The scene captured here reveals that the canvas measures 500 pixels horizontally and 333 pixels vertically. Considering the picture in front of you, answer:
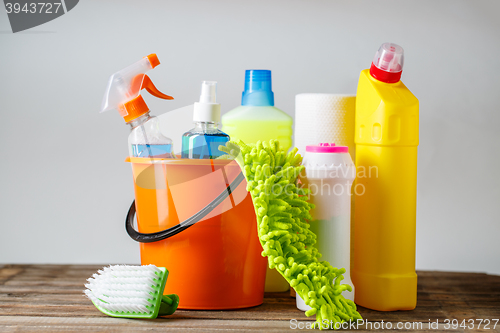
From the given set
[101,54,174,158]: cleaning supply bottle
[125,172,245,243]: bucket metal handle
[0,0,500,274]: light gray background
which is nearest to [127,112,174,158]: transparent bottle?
[101,54,174,158]: cleaning supply bottle

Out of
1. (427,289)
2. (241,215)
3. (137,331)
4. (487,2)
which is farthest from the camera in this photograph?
(487,2)

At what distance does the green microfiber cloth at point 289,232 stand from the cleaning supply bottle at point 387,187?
83mm

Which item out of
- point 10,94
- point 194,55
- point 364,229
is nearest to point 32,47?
point 10,94

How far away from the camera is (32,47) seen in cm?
102

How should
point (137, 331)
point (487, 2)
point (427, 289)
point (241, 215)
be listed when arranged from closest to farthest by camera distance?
point (137, 331)
point (241, 215)
point (427, 289)
point (487, 2)

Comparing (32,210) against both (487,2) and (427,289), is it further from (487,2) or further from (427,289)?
(487,2)

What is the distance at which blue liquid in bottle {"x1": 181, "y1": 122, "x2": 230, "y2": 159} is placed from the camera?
2.14ft

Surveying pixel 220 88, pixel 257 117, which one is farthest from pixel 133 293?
pixel 220 88

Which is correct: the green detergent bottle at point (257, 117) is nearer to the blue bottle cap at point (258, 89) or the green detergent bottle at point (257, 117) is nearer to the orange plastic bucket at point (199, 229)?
the blue bottle cap at point (258, 89)

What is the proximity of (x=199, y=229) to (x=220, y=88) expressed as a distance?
444mm

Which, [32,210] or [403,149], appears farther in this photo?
[32,210]

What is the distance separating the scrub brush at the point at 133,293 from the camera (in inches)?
23.2

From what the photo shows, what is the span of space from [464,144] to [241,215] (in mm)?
594

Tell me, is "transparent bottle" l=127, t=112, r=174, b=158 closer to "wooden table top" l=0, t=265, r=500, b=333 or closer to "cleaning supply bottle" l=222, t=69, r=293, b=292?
"cleaning supply bottle" l=222, t=69, r=293, b=292
